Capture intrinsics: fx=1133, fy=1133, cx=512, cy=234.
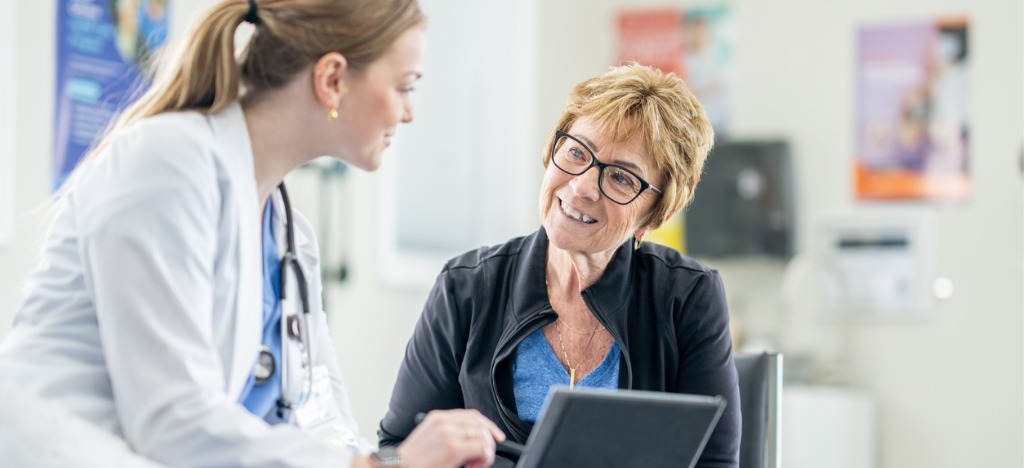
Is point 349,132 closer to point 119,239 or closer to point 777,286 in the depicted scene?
point 119,239

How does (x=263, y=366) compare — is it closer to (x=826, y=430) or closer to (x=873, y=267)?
(x=826, y=430)

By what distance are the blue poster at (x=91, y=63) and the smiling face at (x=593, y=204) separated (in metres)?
1.21

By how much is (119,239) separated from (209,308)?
0.42ft

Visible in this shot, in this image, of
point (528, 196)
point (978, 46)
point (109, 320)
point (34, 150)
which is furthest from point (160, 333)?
point (978, 46)

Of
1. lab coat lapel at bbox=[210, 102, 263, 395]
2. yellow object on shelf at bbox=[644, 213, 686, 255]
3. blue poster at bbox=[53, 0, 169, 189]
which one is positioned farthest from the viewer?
yellow object on shelf at bbox=[644, 213, 686, 255]

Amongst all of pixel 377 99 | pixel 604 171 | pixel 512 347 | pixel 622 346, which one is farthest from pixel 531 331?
pixel 377 99

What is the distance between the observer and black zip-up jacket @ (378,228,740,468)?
1.77 meters

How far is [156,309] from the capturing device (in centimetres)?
114

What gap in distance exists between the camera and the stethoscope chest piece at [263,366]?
1.38 m

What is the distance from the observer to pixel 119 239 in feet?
3.69

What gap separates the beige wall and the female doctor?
261cm

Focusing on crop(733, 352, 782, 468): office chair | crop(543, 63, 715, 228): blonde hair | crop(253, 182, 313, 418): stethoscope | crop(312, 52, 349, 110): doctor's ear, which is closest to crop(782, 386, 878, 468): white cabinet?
crop(733, 352, 782, 468): office chair

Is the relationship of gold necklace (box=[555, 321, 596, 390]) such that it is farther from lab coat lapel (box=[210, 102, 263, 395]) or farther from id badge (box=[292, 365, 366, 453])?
lab coat lapel (box=[210, 102, 263, 395])

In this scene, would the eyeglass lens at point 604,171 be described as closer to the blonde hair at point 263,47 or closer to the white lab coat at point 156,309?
the blonde hair at point 263,47
